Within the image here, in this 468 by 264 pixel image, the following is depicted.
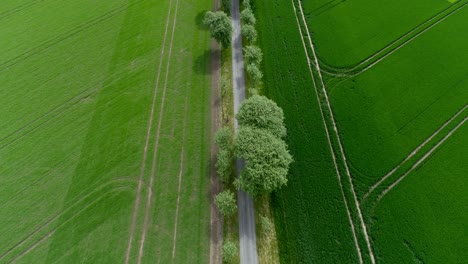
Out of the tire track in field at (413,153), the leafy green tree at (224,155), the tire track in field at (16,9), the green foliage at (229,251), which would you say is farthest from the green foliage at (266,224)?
the tire track in field at (16,9)

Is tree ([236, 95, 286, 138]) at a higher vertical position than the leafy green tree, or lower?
higher

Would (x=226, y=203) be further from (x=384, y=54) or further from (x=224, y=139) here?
(x=384, y=54)

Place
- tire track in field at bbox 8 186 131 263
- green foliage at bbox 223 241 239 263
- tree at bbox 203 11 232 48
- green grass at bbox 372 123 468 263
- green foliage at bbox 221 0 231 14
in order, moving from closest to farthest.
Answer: green foliage at bbox 223 241 239 263 → green grass at bbox 372 123 468 263 → tire track in field at bbox 8 186 131 263 → tree at bbox 203 11 232 48 → green foliage at bbox 221 0 231 14

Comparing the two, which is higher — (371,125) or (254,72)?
(254,72)

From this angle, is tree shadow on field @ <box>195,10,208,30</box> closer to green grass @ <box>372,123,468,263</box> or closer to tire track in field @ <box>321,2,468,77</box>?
tire track in field @ <box>321,2,468,77</box>

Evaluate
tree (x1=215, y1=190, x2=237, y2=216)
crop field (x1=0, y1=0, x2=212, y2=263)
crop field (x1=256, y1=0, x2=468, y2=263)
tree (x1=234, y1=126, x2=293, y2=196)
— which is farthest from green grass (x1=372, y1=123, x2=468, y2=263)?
crop field (x1=0, y1=0, x2=212, y2=263)

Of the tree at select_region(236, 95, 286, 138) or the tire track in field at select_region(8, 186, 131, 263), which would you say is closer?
the tire track in field at select_region(8, 186, 131, 263)

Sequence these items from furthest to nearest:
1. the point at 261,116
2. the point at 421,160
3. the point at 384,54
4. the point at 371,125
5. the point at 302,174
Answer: the point at 384,54
the point at 371,125
the point at 302,174
the point at 421,160
the point at 261,116

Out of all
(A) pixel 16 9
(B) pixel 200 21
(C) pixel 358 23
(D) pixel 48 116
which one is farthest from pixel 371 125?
(A) pixel 16 9
